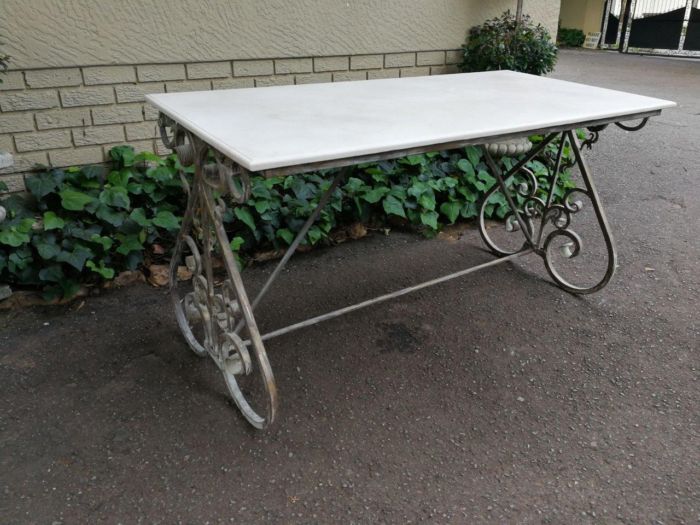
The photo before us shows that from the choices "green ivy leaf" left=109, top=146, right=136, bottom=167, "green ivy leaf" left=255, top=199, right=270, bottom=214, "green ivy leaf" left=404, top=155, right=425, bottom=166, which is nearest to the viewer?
"green ivy leaf" left=255, top=199, right=270, bottom=214

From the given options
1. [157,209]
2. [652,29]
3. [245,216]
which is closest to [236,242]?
[245,216]

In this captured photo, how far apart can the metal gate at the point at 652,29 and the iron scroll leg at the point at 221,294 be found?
49.3ft

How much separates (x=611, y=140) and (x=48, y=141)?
4.97m

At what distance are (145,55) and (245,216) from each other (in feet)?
3.61

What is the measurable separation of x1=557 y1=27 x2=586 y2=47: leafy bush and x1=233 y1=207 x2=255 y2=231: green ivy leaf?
14.5 meters

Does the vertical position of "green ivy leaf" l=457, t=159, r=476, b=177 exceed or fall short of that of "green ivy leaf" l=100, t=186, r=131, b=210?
it falls short

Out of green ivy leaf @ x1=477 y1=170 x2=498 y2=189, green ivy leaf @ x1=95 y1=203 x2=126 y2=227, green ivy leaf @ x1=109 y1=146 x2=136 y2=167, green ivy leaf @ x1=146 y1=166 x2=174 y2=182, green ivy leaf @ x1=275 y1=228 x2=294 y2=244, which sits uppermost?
green ivy leaf @ x1=109 y1=146 x2=136 y2=167

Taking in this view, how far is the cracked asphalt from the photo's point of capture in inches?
72.2

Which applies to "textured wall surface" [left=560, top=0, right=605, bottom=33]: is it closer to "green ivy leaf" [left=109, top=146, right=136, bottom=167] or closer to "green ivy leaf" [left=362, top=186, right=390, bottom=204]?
"green ivy leaf" [left=362, top=186, right=390, bottom=204]

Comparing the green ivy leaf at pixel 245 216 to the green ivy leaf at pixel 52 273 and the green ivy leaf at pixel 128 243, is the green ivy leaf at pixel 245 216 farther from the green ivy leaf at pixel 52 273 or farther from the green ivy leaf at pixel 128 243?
the green ivy leaf at pixel 52 273

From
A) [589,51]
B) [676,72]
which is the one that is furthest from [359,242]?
[589,51]

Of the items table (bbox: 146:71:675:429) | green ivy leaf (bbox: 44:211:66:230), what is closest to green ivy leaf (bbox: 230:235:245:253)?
table (bbox: 146:71:675:429)

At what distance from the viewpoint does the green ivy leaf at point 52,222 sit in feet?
9.19

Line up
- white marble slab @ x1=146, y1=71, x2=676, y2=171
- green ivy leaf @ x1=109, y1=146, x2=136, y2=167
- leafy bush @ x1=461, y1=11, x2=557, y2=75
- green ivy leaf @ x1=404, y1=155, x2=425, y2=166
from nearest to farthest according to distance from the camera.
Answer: white marble slab @ x1=146, y1=71, x2=676, y2=171 → green ivy leaf @ x1=109, y1=146, x2=136, y2=167 → green ivy leaf @ x1=404, y1=155, x2=425, y2=166 → leafy bush @ x1=461, y1=11, x2=557, y2=75
